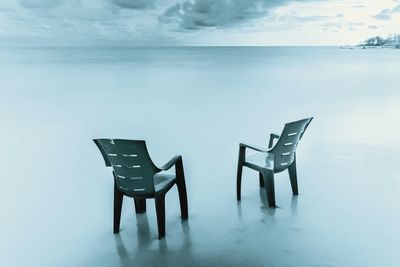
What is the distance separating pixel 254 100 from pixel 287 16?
16.7 meters

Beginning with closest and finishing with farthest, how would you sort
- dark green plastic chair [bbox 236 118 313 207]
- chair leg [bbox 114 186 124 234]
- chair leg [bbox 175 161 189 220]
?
chair leg [bbox 114 186 124 234], chair leg [bbox 175 161 189 220], dark green plastic chair [bbox 236 118 313 207]

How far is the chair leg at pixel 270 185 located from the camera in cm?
293

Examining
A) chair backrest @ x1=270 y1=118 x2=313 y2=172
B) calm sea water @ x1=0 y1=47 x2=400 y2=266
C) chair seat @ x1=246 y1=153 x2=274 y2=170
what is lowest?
calm sea water @ x1=0 y1=47 x2=400 y2=266

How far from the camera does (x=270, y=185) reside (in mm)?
2975

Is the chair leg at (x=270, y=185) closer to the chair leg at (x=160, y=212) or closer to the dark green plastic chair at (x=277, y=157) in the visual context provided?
the dark green plastic chair at (x=277, y=157)

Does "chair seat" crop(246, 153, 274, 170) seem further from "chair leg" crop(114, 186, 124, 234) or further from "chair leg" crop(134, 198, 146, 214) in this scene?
"chair leg" crop(114, 186, 124, 234)

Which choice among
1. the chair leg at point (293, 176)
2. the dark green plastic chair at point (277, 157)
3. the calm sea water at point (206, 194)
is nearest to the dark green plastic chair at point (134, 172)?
the calm sea water at point (206, 194)

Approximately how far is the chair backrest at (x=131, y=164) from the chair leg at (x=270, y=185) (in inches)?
36.7

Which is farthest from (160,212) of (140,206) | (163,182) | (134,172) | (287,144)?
(287,144)

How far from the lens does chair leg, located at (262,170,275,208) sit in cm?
293

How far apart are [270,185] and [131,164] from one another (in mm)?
1140

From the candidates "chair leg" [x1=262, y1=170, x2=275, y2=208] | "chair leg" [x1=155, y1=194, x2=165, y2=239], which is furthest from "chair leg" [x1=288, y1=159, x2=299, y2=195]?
"chair leg" [x1=155, y1=194, x2=165, y2=239]

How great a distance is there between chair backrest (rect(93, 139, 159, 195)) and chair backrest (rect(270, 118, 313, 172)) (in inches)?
38.1

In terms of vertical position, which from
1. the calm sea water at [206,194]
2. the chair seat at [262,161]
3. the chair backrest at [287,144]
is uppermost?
the chair backrest at [287,144]
